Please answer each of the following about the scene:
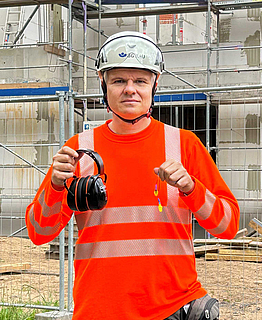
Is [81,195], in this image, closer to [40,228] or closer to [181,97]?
[40,228]

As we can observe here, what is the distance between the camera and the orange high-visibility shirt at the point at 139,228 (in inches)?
87.2

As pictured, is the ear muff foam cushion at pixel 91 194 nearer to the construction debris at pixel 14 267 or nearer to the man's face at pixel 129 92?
the man's face at pixel 129 92

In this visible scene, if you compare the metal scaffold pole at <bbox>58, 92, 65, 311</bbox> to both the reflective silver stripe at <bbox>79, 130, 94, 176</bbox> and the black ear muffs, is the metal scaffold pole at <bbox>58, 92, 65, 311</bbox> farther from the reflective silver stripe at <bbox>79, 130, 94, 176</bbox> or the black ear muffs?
the black ear muffs

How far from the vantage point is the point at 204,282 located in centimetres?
897

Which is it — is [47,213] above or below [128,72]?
below

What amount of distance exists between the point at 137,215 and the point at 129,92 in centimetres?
47

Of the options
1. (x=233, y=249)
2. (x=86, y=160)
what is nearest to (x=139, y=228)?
(x=86, y=160)

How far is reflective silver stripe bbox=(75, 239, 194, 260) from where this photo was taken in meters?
2.25

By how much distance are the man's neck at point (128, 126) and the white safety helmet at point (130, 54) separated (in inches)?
8.2

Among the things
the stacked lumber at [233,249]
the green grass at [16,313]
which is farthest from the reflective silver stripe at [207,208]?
the stacked lumber at [233,249]

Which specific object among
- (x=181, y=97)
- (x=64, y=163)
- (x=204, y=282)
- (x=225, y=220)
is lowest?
(x=204, y=282)

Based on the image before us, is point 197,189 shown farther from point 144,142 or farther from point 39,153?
point 39,153

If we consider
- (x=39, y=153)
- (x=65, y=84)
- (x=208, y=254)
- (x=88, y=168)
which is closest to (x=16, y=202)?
(x=39, y=153)

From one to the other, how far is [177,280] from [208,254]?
8.19 m
